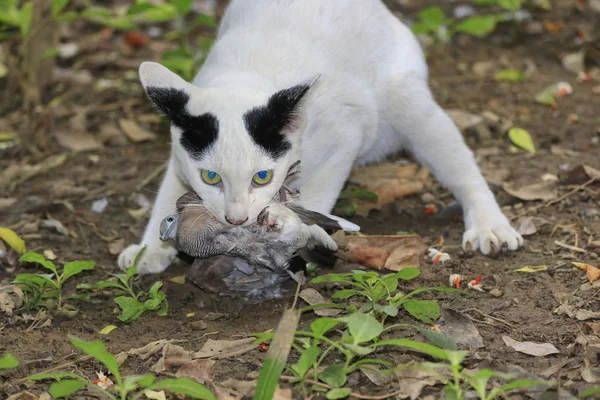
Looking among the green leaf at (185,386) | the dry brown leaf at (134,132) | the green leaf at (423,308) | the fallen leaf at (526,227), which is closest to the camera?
the green leaf at (185,386)

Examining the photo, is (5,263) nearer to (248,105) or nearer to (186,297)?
(186,297)

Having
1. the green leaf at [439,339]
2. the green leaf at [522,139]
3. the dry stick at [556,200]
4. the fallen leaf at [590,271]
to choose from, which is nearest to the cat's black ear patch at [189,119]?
the green leaf at [439,339]

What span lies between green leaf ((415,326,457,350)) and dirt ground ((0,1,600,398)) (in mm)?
108

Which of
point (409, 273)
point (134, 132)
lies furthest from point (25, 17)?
point (409, 273)

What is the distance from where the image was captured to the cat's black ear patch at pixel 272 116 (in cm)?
321

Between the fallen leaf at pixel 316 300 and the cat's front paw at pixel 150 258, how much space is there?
794mm

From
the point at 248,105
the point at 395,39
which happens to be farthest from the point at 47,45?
the point at 248,105

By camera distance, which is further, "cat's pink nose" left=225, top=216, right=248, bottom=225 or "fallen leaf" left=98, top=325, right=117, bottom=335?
"fallen leaf" left=98, top=325, right=117, bottom=335

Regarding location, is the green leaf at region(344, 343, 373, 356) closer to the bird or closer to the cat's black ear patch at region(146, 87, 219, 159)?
the bird

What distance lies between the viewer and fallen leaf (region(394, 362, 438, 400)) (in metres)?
Answer: 2.72

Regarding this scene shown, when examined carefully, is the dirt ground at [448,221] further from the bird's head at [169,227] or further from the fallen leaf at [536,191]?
the bird's head at [169,227]

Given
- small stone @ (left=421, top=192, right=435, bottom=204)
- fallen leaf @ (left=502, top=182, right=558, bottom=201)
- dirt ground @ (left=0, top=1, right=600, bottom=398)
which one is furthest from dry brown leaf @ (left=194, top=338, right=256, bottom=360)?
fallen leaf @ (left=502, top=182, right=558, bottom=201)

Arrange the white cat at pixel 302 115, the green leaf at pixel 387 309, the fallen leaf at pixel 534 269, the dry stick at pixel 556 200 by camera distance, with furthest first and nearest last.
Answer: the dry stick at pixel 556 200 → the fallen leaf at pixel 534 269 → the white cat at pixel 302 115 → the green leaf at pixel 387 309

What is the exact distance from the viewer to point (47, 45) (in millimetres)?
5785
